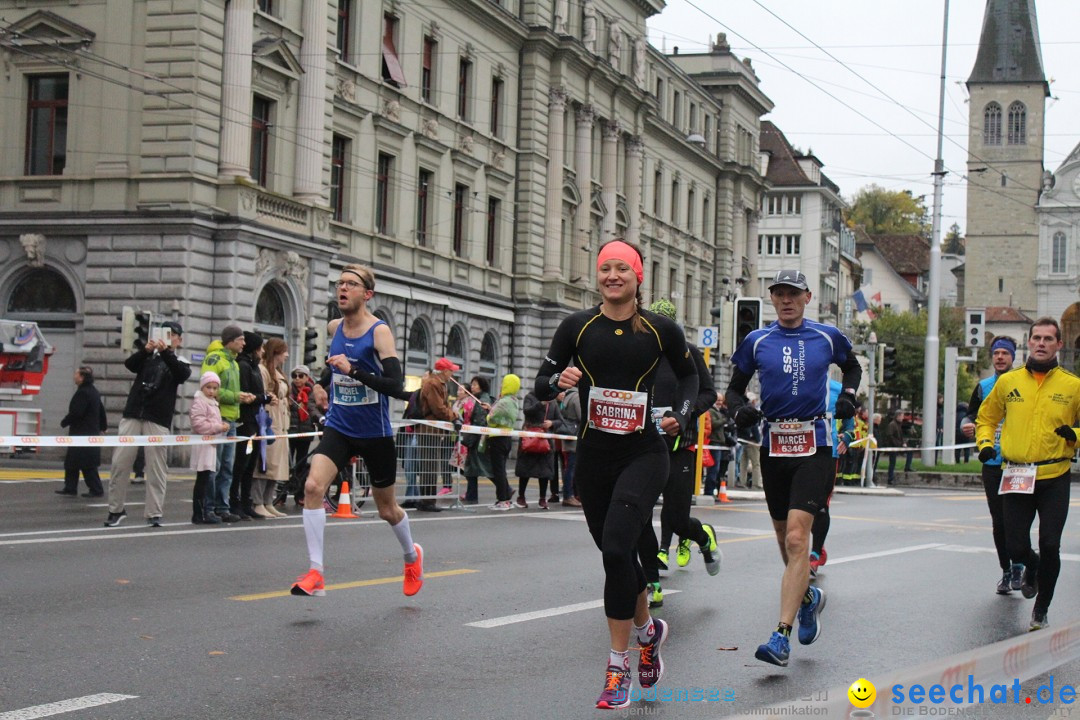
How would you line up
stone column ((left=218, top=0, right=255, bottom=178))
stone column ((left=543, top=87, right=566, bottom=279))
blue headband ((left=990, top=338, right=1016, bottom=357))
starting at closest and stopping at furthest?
blue headband ((left=990, top=338, right=1016, bottom=357))
stone column ((left=218, top=0, right=255, bottom=178))
stone column ((left=543, top=87, right=566, bottom=279))

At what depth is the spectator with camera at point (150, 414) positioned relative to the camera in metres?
13.7

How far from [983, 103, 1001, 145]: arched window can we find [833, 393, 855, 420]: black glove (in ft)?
386

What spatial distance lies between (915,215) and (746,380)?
13188 centimetres

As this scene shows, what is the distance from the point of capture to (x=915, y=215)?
441 ft

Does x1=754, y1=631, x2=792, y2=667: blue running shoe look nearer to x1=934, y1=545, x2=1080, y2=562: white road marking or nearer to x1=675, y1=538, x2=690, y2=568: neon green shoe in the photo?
x1=675, y1=538, x2=690, y2=568: neon green shoe

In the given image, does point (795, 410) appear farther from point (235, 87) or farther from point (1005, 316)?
point (1005, 316)

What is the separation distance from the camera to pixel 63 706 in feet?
18.8

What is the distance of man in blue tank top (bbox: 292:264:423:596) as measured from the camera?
870 centimetres

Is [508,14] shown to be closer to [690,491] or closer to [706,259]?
[706,259]

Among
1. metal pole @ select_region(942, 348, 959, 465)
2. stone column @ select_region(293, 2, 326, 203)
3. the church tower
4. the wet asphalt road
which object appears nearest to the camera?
the wet asphalt road

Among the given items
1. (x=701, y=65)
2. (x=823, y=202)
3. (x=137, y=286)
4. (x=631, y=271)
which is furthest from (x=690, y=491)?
(x=823, y=202)

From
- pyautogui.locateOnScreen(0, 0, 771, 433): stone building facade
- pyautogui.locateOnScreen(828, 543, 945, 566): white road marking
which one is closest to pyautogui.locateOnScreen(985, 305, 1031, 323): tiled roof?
pyautogui.locateOnScreen(0, 0, 771, 433): stone building facade

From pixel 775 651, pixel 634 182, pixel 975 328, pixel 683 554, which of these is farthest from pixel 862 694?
pixel 634 182

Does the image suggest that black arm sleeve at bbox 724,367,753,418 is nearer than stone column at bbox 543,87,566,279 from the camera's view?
Yes
